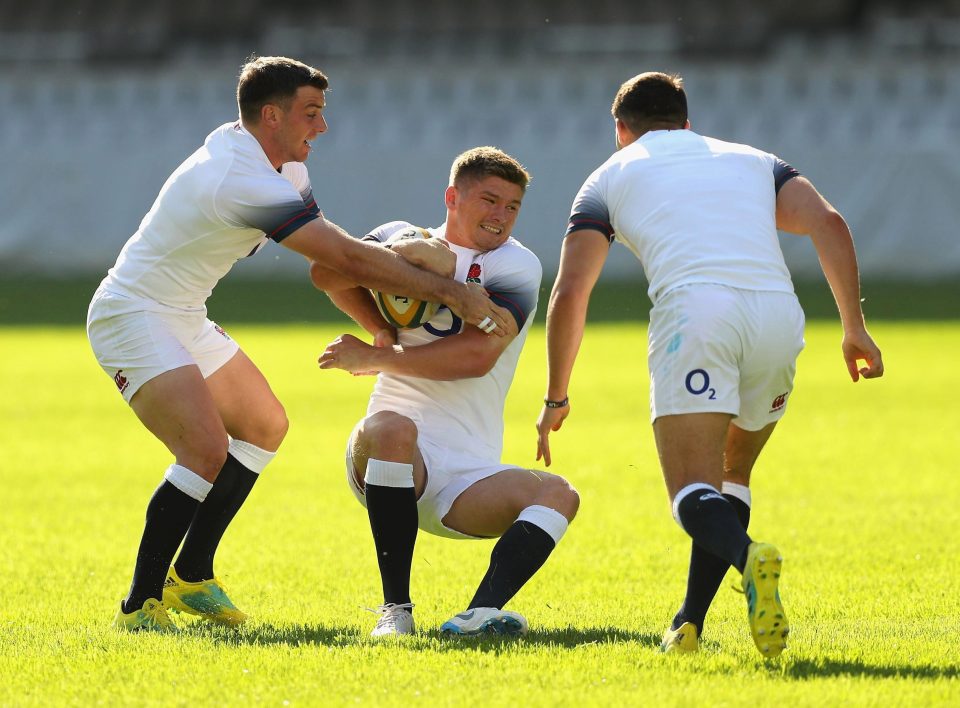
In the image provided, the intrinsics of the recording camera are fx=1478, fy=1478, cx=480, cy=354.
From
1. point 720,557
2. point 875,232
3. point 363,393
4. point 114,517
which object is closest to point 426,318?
point 720,557

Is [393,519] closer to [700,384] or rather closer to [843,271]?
[700,384]

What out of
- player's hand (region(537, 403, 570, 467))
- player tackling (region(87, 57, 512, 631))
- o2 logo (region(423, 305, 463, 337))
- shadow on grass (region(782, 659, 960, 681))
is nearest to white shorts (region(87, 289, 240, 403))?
player tackling (region(87, 57, 512, 631))

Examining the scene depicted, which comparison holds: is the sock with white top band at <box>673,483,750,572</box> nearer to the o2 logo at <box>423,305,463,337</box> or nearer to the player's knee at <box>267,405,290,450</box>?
the o2 logo at <box>423,305,463,337</box>

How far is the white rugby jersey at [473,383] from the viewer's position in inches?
215

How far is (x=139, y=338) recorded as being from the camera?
219 inches

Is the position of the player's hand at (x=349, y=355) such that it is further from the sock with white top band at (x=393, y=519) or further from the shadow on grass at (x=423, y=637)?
the shadow on grass at (x=423, y=637)

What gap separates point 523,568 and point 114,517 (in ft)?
12.9

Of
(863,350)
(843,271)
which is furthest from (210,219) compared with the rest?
(863,350)

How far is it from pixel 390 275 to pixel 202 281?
0.88 metres

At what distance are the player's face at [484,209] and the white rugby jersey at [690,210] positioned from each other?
1.38 ft

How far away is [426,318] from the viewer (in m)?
5.54

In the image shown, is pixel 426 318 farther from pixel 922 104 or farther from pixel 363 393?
pixel 922 104

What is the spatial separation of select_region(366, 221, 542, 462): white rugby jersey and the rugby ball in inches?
1.7

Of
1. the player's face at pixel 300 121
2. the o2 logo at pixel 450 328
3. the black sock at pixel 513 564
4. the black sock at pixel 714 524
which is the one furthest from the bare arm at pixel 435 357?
the black sock at pixel 714 524
